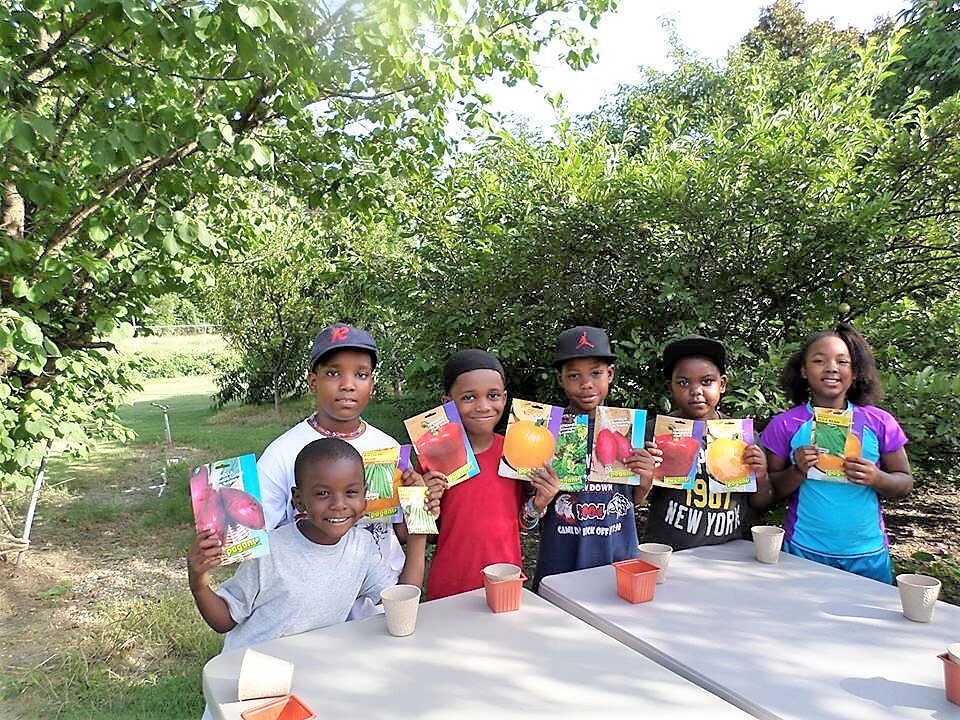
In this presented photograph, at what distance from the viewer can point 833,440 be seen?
2582mm

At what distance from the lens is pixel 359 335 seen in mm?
2549

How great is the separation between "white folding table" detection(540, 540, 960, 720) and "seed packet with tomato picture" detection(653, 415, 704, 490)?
30 cm

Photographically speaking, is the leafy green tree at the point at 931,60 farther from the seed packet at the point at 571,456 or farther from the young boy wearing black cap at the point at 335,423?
the young boy wearing black cap at the point at 335,423

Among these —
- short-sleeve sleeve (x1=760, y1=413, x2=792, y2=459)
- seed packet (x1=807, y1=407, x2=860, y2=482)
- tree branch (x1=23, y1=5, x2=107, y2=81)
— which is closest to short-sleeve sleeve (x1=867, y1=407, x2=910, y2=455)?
seed packet (x1=807, y1=407, x2=860, y2=482)

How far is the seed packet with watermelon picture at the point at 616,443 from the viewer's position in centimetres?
248

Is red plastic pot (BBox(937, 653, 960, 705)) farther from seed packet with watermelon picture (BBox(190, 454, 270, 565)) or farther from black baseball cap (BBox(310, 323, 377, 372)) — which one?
black baseball cap (BBox(310, 323, 377, 372))

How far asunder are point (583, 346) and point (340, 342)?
98cm

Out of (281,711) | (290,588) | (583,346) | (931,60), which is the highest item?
(931,60)

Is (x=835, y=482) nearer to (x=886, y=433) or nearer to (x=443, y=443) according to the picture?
(x=886, y=433)

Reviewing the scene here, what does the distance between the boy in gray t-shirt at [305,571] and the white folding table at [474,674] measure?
15 cm

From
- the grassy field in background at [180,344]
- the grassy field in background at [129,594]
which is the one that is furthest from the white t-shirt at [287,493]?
the grassy field in background at [180,344]

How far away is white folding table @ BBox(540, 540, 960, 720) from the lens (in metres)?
1.57

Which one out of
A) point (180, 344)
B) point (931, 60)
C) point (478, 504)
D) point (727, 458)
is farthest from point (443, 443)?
point (180, 344)

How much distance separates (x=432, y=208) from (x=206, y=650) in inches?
144
